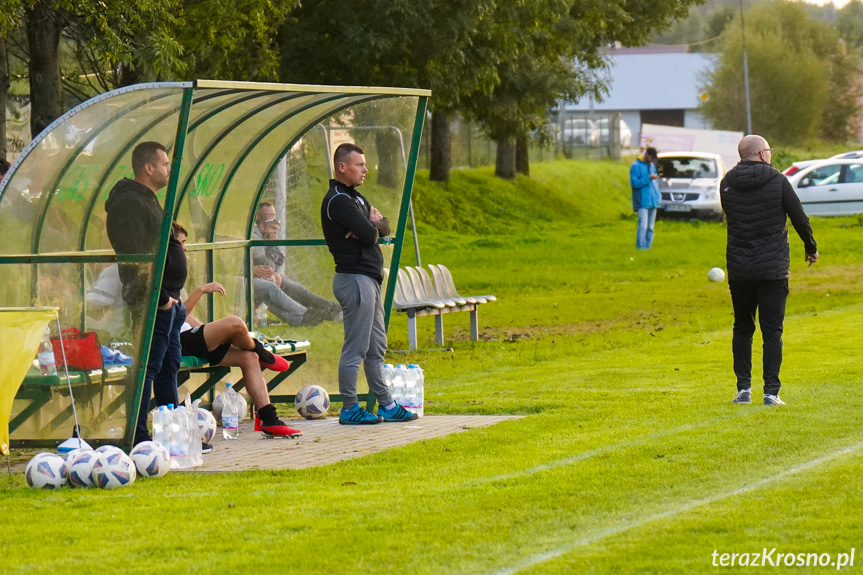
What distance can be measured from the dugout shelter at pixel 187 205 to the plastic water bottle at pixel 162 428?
16 cm

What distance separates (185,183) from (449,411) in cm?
278

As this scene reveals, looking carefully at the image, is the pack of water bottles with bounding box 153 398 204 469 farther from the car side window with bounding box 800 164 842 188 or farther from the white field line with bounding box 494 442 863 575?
the car side window with bounding box 800 164 842 188

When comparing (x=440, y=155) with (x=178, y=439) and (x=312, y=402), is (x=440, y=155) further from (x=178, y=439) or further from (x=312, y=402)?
→ (x=178, y=439)

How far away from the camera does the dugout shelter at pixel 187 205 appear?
8523 mm

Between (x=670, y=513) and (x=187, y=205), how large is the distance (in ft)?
19.0

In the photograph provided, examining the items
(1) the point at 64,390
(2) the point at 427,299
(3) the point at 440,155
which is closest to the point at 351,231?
(1) the point at 64,390

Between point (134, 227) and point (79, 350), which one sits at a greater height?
point (134, 227)

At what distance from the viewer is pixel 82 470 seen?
7.71m

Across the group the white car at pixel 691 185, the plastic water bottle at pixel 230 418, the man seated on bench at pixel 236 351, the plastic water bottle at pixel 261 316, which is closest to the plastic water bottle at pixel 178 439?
the man seated on bench at pixel 236 351

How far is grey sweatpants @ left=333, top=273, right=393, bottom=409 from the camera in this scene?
1007 centimetres

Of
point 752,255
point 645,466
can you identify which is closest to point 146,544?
point 645,466

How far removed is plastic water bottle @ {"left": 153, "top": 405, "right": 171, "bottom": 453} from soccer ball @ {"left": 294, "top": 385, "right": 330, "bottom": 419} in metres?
2.30

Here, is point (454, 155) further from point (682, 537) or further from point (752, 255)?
point (682, 537)

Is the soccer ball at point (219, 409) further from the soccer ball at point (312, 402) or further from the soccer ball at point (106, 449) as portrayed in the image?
the soccer ball at point (106, 449)
